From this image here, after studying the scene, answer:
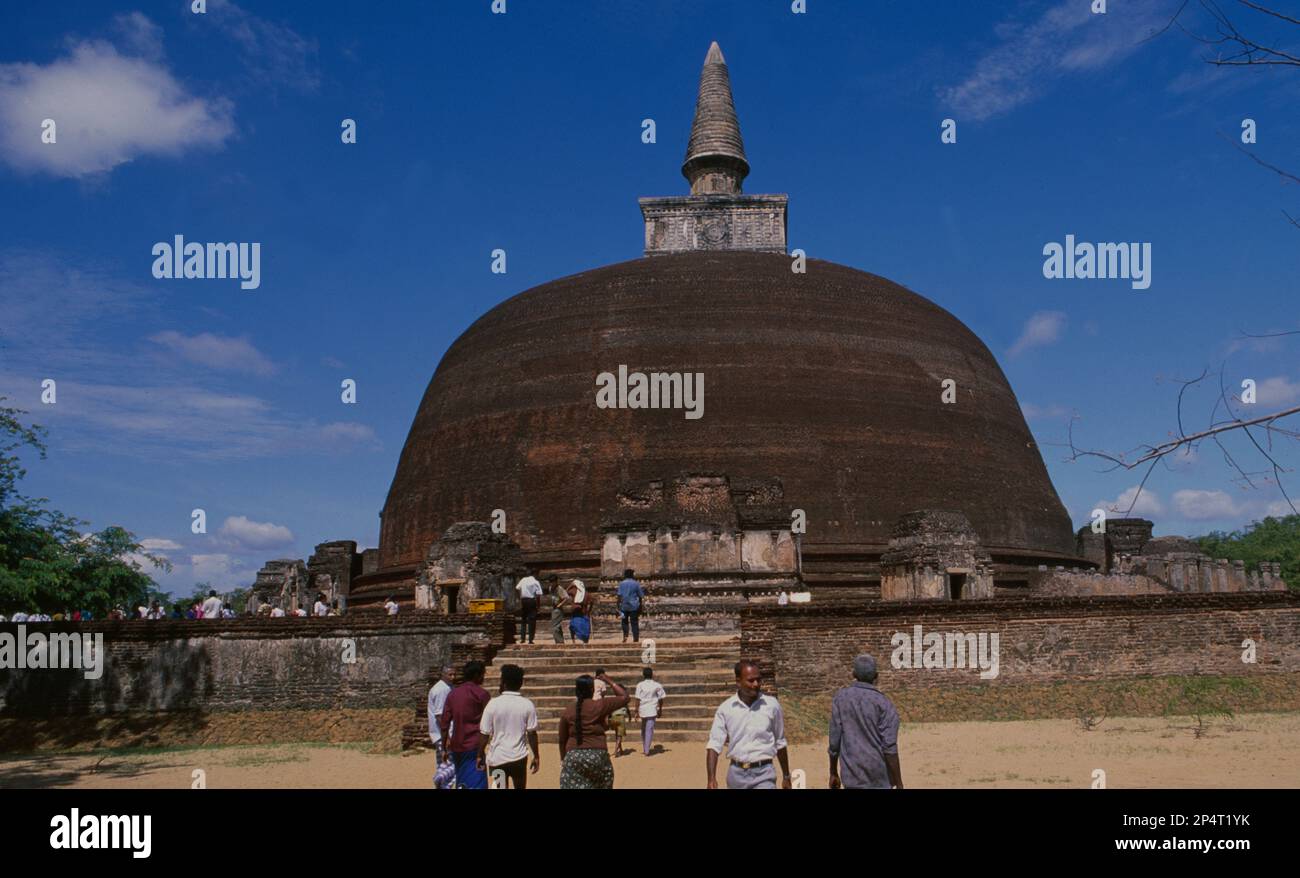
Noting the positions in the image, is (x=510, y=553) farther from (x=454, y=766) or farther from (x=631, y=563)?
(x=454, y=766)

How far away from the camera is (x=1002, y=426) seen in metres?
25.8

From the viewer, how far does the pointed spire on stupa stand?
124ft

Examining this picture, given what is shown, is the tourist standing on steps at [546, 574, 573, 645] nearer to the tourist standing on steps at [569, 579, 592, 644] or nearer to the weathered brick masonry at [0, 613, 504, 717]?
the tourist standing on steps at [569, 579, 592, 644]

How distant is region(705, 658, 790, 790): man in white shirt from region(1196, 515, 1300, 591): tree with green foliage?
49.6 metres

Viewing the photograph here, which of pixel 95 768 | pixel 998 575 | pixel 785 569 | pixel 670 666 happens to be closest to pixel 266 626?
pixel 95 768

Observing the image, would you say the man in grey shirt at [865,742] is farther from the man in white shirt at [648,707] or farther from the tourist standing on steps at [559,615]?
the tourist standing on steps at [559,615]

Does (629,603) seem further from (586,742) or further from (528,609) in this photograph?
(586,742)

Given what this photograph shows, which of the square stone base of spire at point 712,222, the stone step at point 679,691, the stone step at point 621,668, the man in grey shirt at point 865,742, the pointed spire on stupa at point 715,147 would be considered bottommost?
the stone step at point 679,691

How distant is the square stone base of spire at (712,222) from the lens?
37062 millimetres

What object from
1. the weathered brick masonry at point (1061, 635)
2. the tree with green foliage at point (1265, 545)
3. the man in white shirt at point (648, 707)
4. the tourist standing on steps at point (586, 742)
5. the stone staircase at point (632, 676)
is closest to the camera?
the tourist standing on steps at point (586, 742)
